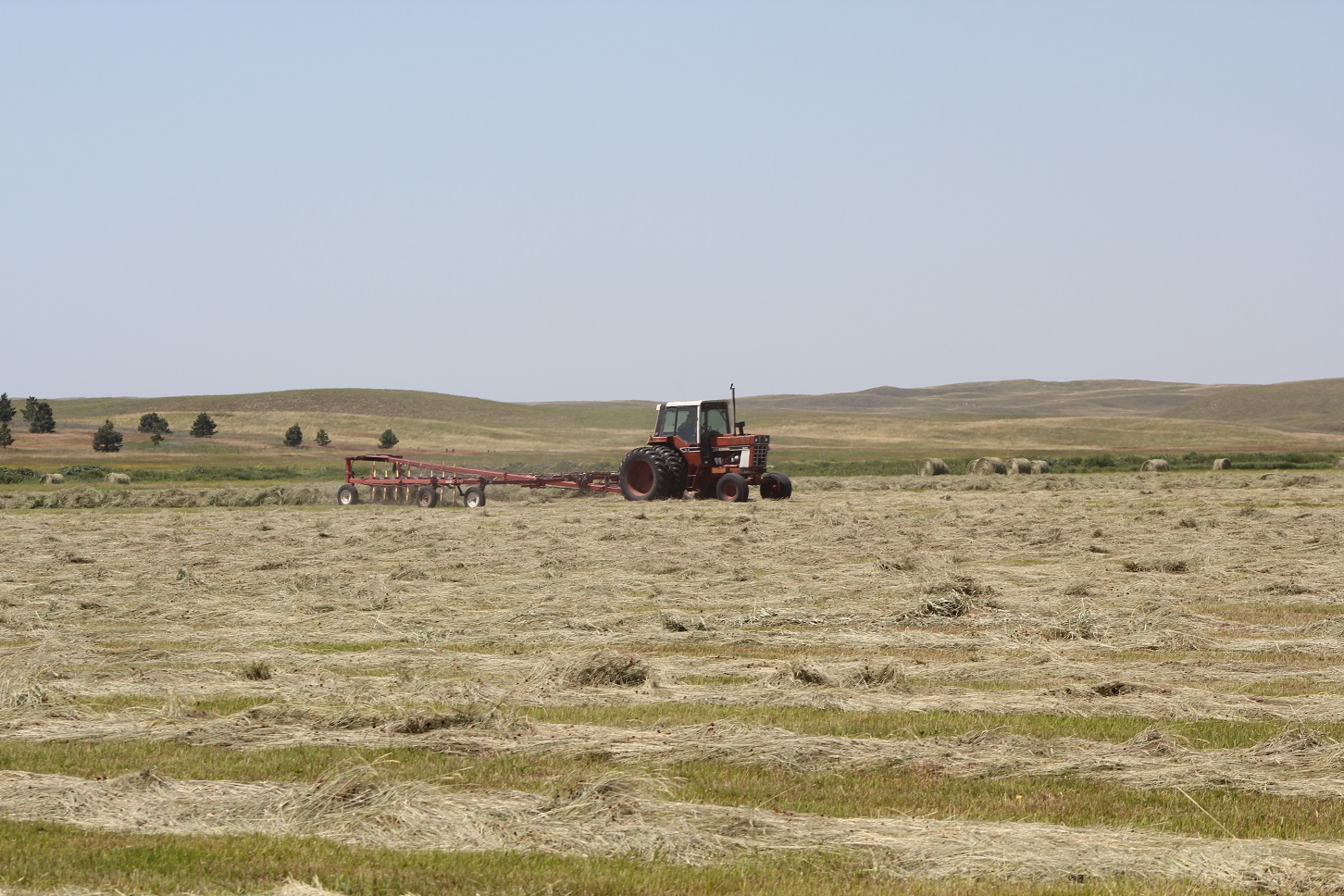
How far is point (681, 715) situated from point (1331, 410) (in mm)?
159982

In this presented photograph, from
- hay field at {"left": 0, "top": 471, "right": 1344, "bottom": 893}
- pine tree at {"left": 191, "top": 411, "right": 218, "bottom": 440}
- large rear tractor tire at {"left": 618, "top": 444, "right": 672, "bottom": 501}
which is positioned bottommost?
hay field at {"left": 0, "top": 471, "right": 1344, "bottom": 893}

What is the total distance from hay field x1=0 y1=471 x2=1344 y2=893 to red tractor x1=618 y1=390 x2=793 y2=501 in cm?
1209

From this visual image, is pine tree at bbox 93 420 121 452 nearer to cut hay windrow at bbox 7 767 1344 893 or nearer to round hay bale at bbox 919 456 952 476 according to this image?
round hay bale at bbox 919 456 952 476

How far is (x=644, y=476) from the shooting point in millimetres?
32375

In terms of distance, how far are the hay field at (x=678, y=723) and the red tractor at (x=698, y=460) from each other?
1209cm

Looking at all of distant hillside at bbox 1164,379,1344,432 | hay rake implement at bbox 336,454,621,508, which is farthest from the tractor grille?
distant hillside at bbox 1164,379,1344,432

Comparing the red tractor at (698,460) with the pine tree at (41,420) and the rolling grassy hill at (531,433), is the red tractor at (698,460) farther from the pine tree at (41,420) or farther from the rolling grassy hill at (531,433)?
the pine tree at (41,420)

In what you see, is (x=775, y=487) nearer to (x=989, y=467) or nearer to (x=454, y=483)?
(x=454, y=483)

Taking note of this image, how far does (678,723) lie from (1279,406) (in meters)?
165

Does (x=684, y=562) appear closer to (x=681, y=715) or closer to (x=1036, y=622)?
(x=1036, y=622)

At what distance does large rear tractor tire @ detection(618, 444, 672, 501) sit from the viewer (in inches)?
1246

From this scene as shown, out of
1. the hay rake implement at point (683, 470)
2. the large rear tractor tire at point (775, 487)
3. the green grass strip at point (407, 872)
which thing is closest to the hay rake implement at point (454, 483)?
the hay rake implement at point (683, 470)

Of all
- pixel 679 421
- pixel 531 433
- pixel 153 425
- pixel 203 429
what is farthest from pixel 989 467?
pixel 153 425

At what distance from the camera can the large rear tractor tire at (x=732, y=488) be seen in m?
31.1
